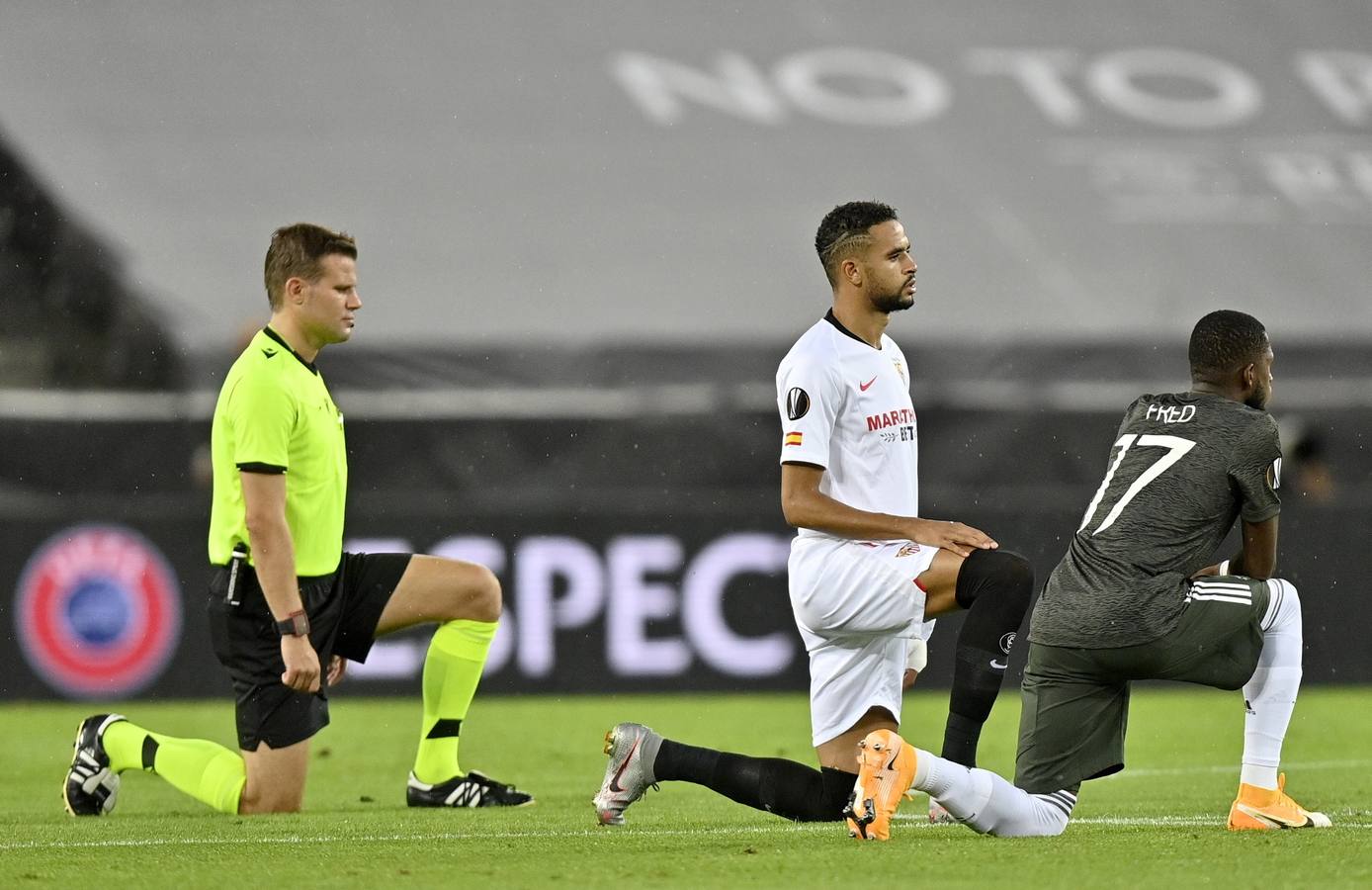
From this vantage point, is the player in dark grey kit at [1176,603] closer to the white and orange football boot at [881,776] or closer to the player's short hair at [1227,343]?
the player's short hair at [1227,343]

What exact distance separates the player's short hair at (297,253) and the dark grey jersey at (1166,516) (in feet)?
8.29

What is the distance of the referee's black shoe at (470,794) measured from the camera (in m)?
6.27

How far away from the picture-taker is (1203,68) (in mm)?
24234

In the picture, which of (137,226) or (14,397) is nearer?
(14,397)

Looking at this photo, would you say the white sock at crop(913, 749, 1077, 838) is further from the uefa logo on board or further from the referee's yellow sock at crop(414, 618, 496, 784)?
the uefa logo on board

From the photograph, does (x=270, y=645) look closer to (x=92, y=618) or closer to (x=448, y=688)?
(x=448, y=688)

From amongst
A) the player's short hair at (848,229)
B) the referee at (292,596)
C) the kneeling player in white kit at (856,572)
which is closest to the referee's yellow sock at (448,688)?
the referee at (292,596)

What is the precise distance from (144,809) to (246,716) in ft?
2.26

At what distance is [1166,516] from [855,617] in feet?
2.77

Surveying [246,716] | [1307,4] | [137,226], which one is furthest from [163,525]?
[1307,4]

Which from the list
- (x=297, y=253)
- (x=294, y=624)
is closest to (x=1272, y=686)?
(x=294, y=624)

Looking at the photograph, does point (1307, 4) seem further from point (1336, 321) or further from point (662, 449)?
point (662, 449)

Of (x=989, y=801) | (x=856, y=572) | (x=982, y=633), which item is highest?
(x=856, y=572)

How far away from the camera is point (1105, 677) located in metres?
5.12
